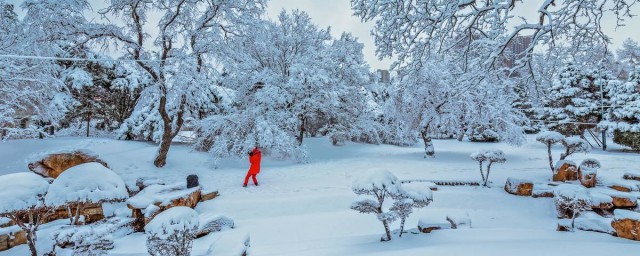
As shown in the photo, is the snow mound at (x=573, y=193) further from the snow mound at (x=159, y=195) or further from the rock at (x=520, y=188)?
the snow mound at (x=159, y=195)

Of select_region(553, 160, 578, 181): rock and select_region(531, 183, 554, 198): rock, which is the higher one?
select_region(553, 160, 578, 181): rock

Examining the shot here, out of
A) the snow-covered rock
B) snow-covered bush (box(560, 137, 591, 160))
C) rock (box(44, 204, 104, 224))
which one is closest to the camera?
the snow-covered rock

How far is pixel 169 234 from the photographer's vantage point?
3.89 meters

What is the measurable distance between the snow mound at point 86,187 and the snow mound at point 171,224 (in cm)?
128

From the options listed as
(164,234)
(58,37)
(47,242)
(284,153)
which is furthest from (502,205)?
(58,37)

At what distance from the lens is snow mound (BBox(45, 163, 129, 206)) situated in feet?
14.9

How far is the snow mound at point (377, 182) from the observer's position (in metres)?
5.16

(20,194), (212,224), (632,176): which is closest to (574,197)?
(212,224)

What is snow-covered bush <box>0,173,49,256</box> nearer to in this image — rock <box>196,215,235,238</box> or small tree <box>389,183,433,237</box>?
rock <box>196,215,235,238</box>

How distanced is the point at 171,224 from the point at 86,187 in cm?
175

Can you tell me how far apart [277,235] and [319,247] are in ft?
4.53

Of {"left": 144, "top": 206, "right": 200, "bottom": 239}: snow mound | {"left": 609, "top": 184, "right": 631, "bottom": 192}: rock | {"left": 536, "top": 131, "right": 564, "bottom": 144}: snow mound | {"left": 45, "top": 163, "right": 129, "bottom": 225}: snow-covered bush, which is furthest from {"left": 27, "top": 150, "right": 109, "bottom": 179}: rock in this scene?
{"left": 609, "top": 184, "right": 631, "bottom": 192}: rock

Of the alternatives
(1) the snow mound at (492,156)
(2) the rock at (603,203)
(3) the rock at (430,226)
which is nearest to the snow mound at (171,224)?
(3) the rock at (430,226)

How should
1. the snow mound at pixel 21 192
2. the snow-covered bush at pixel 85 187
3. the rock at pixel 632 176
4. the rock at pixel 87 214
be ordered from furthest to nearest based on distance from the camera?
the rock at pixel 632 176 → the rock at pixel 87 214 → the snow-covered bush at pixel 85 187 → the snow mound at pixel 21 192
